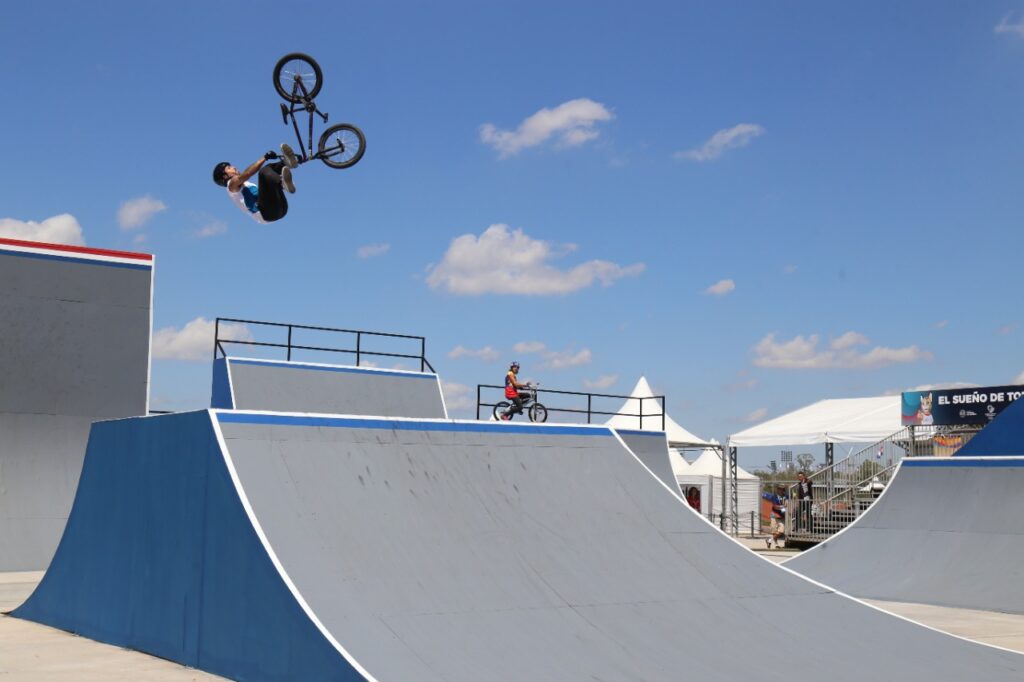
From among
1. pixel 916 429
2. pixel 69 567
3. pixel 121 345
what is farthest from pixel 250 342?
pixel 916 429

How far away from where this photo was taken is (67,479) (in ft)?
59.1

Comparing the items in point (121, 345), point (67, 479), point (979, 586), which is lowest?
point (979, 586)

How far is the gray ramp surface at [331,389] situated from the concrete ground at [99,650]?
19.5 ft

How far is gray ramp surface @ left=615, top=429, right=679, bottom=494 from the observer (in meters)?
22.0

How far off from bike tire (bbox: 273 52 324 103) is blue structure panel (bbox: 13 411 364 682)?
341cm

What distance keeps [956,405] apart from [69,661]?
25675mm

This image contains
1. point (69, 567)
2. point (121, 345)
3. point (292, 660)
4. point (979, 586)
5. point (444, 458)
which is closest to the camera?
point (292, 660)

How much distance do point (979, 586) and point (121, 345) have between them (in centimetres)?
1477

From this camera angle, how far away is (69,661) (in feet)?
28.1

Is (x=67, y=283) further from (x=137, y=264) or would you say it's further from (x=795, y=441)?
(x=795, y=441)

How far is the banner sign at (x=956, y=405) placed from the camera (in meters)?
27.1

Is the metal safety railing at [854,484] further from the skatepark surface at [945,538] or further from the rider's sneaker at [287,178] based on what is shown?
the rider's sneaker at [287,178]

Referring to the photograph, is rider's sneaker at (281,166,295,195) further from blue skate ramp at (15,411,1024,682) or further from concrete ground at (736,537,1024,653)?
concrete ground at (736,537,1024,653)

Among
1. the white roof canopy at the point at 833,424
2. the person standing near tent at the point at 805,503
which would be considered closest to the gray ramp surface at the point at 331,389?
the person standing near tent at the point at 805,503
